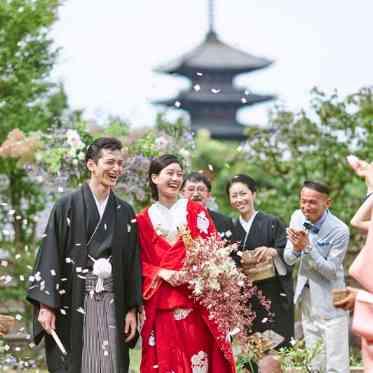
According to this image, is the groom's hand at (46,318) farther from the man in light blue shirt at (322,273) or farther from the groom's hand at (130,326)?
the man in light blue shirt at (322,273)

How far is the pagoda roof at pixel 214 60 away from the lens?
6209cm

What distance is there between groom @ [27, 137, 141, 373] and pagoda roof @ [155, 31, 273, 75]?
172 feet

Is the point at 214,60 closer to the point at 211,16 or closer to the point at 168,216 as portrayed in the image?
the point at 211,16

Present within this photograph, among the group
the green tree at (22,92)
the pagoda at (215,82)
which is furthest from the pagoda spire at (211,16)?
the green tree at (22,92)

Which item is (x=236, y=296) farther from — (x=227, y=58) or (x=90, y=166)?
(x=227, y=58)

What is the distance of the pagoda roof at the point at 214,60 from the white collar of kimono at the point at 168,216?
170 ft

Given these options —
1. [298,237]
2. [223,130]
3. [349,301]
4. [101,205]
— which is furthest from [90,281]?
[223,130]

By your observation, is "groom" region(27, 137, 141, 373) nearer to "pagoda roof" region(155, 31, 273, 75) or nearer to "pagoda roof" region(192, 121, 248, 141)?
"pagoda roof" region(192, 121, 248, 141)

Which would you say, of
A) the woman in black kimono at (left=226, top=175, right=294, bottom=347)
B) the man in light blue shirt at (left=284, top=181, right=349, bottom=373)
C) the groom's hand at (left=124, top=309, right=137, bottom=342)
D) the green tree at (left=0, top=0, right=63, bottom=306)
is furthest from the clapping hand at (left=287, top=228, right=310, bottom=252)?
the green tree at (left=0, top=0, right=63, bottom=306)

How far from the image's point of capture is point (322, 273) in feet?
32.4

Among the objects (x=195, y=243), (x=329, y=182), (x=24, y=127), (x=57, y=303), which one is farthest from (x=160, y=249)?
(x=329, y=182)

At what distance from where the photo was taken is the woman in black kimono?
33.7 ft

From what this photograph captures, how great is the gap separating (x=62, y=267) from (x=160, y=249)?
31.7 inches

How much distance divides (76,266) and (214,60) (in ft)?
184
